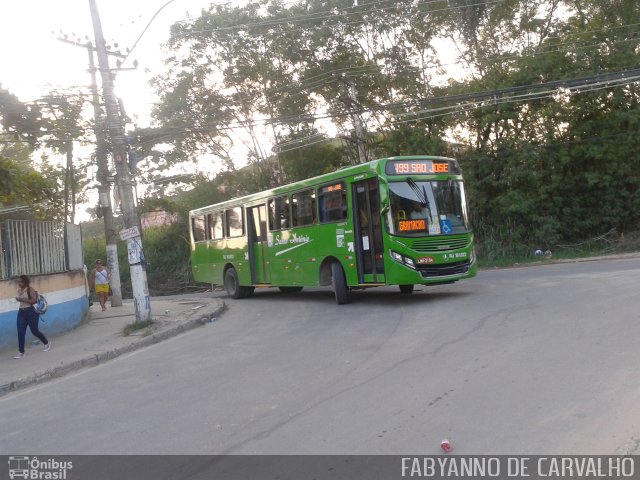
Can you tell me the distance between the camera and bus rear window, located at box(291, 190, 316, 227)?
641 inches

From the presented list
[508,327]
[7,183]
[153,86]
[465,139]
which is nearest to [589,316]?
[508,327]

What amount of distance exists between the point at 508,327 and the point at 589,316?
1.40m

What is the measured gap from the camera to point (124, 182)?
15031 mm

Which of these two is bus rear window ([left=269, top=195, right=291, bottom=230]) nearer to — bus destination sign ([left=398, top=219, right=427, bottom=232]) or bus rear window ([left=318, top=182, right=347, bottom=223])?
bus rear window ([left=318, top=182, right=347, bottom=223])

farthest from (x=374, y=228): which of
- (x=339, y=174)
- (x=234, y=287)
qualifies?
(x=234, y=287)

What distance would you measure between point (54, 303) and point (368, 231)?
758 cm

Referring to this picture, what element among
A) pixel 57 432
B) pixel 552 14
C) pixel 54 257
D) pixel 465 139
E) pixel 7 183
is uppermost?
pixel 552 14

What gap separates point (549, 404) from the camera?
6.12 m

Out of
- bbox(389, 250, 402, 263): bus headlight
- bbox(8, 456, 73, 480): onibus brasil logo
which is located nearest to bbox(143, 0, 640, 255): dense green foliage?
bbox(389, 250, 402, 263): bus headlight

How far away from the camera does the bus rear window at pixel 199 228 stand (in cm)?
2327

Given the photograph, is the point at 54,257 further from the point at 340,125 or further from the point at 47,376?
the point at 340,125

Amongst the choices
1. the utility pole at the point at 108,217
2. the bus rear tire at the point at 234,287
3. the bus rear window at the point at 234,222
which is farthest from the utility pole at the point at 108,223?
the bus rear window at the point at 234,222

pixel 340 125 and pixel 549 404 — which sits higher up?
pixel 340 125

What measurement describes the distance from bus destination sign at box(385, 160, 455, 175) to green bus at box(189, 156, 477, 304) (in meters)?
0.02
